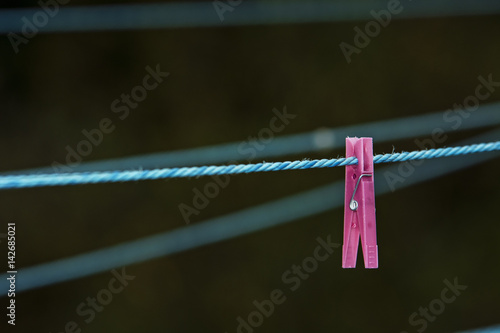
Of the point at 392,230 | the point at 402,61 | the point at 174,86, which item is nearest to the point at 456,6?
the point at 402,61

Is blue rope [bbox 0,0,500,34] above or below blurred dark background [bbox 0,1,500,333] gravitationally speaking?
above

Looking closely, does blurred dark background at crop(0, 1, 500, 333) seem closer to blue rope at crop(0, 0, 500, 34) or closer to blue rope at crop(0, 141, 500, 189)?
blue rope at crop(0, 0, 500, 34)

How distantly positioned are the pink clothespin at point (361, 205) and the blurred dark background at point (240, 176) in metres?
1.86

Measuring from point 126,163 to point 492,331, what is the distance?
181 centimetres

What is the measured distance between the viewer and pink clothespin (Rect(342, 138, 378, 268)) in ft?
2.50

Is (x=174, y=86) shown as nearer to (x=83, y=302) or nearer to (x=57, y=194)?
(x=57, y=194)

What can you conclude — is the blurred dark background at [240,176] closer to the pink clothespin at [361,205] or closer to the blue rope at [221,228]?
the blue rope at [221,228]

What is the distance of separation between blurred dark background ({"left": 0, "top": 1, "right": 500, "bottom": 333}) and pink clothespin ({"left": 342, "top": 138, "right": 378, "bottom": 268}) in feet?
6.11

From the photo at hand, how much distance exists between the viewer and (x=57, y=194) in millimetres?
2670

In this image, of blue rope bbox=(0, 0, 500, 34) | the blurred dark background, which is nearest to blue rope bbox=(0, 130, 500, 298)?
the blurred dark background

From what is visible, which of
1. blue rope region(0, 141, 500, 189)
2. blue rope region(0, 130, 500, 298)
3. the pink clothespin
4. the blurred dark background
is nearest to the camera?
blue rope region(0, 141, 500, 189)

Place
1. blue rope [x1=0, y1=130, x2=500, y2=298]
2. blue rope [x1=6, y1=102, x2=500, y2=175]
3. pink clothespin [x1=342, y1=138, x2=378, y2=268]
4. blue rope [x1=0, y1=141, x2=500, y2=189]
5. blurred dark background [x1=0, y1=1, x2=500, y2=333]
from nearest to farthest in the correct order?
blue rope [x1=0, y1=141, x2=500, y2=189]
pink clothespin [x1=342, y1=138, x2=378, y2=268]
blue rope [x1=6, y1=102, x2=500, y2=175]
blue rope [x1=0, y1=130, x2=500, y2=298]
blurred dark background [x1=0, y1=1, x2=500, y2=333]

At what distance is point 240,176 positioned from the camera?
8.82ft

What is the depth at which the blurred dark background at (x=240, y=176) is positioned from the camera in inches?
104
